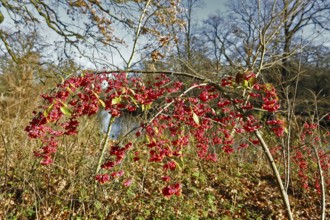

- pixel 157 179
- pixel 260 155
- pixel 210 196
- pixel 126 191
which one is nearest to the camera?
pixel 126 191

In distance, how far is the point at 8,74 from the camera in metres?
8.95

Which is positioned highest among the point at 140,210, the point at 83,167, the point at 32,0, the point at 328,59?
the point at 328,59

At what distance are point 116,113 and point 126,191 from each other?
8.04ft

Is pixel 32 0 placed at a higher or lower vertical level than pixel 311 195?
higher

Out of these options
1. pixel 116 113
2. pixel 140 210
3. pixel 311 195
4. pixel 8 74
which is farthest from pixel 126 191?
pixel 8 74

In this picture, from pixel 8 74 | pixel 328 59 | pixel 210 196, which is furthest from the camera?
pixel 328 59

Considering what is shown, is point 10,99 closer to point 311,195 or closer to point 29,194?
point 29,194

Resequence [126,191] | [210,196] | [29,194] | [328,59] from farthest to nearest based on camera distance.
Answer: [328,59], [210,196], [126,191], [29,194]

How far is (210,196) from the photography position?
4.71 meters

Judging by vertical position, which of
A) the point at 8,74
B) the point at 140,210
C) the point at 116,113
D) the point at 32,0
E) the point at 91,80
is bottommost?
the point at 140,210

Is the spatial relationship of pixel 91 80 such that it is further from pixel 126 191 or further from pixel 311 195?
pixel 311 195

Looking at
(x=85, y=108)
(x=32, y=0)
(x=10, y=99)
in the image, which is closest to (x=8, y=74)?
(x=10, y=99)

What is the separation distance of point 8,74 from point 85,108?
27.0 ft

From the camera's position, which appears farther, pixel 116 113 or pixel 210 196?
pixel 210 196
